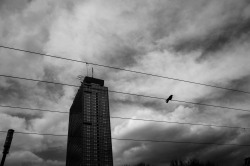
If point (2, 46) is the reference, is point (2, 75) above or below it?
below

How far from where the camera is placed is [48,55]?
18.7m

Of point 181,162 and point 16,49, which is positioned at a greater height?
point 181,162

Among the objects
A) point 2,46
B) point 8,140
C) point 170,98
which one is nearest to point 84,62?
point 2,46

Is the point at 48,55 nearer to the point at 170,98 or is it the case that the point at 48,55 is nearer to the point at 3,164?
the point at 170,98

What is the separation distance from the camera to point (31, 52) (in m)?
18.3

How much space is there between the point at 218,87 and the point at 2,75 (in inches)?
819

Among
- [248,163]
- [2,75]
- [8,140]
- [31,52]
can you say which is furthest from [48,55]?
[248,163]

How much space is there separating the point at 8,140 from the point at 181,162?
13310cm

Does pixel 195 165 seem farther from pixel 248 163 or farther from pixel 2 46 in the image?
pixel 2 46

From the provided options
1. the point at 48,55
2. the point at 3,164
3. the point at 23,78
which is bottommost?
the point at 3,164

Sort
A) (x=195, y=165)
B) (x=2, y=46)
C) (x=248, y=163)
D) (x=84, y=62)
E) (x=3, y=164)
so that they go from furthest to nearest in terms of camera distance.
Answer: (x=195, y=165), (x=248, y=163), (x=3, y=164), (x=84, y=62), (x=2, y=46)

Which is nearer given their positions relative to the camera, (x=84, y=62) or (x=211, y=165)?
(x=84, y=62)

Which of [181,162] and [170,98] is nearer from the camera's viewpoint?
[170,98]

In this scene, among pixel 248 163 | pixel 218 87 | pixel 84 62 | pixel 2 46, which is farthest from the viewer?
pixel 248 163
